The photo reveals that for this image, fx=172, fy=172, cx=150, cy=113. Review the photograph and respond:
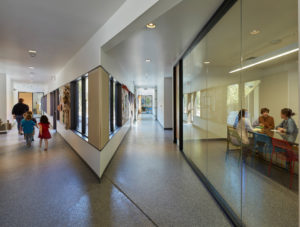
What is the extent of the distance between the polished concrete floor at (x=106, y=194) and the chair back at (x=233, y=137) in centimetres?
102

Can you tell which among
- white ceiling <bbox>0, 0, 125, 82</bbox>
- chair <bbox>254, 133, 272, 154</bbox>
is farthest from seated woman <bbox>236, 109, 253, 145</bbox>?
white ceiling <bbox>0, 0, 125, 82</bbox>

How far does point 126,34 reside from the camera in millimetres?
2938

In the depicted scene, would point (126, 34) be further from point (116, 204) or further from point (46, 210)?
point (46, 210)

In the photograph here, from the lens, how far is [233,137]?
240 centimetres

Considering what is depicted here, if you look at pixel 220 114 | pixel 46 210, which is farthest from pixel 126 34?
pixel 46 210

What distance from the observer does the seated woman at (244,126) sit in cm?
200

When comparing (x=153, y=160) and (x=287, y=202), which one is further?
(x=153, y=160)

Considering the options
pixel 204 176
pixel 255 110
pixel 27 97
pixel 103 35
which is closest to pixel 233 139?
pixel 255 110

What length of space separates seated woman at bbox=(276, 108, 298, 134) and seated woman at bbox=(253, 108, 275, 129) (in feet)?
0.35

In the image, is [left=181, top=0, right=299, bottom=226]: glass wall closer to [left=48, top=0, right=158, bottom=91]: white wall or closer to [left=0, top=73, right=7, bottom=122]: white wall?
[left=48, top=0, right=158, bottom=91]: white wall

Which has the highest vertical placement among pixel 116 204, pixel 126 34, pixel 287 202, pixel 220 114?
pixel 126 34

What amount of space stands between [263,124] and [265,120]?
0.06 meters

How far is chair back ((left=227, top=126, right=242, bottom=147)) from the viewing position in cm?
226

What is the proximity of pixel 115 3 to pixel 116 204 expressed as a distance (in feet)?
10.2
